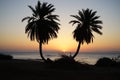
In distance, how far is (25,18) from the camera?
40.0m

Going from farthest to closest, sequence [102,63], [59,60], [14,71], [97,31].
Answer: [97,31]
[102,63]
[59,60]
[14,71]

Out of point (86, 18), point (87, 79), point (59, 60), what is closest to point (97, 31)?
point (86, 18)

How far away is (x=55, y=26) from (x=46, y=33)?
7.33ft

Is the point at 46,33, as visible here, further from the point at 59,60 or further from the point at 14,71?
the point at 14,71

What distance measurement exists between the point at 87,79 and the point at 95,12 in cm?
2650

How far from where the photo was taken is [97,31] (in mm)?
41719

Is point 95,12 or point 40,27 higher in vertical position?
point 95,12

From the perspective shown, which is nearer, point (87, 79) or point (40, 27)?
point (87, 79)

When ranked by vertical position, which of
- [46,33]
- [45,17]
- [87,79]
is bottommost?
[87,79]

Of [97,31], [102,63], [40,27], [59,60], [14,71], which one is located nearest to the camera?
[14,71]

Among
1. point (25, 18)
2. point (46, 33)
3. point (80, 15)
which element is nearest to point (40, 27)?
point (46, 33)

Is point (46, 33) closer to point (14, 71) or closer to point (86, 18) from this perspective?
→ point (86, 18)

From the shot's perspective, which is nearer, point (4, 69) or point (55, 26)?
point (4, 69)

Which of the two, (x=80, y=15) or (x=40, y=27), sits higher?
(x=80, y=15)
